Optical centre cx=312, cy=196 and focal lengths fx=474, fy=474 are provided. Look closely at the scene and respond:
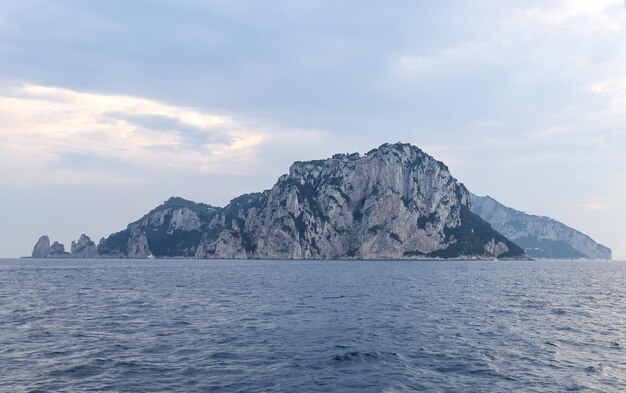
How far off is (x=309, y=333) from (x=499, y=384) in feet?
68.6

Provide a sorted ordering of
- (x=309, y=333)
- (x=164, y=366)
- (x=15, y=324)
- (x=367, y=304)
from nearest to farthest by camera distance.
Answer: (x=164, y=366) → (x=309, y=333) → (x=15, y=324) → (x=367, y=304)

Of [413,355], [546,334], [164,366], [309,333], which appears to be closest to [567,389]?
[413,355]

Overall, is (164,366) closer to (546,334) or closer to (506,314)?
(546,334)

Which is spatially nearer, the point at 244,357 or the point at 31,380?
the point at 31,380

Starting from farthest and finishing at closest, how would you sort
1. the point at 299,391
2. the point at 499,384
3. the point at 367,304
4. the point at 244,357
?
1. the point at 367,304
2. the point at 244,357
3. the point at 499,384
4. the point at 299,391

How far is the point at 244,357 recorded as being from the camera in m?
36.7

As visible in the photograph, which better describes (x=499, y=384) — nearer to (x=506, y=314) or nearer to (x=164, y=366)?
(x=164, y=366)

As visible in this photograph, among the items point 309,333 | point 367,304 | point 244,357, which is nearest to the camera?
point 244,357

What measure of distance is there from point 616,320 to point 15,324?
70.9 m

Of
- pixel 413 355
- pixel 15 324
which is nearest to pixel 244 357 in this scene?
pixel 413 355

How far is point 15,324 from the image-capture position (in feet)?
166

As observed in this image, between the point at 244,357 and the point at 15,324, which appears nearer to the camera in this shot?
the point at 244,357

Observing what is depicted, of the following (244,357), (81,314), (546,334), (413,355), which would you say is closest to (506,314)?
(546,334)

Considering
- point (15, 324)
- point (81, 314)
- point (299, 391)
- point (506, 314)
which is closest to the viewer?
point (299, 391)
